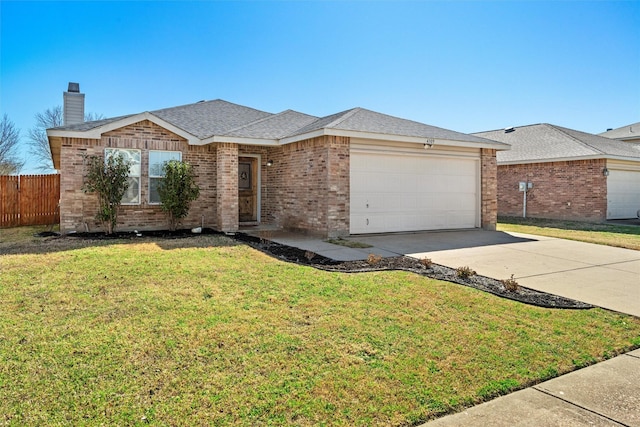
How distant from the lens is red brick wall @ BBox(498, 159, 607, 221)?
17.0 meters

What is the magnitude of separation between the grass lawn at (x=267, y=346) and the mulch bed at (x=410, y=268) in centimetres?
31

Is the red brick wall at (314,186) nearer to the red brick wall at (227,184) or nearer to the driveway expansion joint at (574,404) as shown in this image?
the red brick wall at (227,184)

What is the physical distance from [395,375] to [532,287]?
372cm

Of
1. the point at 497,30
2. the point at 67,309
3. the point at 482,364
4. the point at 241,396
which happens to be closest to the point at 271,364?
the point at 241,396

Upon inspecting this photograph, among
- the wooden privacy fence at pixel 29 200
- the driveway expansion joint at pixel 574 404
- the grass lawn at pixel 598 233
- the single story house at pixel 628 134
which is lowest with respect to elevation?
the driveway expansion joint at pixel 574 404

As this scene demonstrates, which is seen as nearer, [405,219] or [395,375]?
[395,375]

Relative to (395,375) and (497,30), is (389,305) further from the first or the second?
(497,30)

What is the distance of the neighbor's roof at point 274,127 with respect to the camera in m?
11.0

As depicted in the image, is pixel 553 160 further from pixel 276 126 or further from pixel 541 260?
pixel 276 126

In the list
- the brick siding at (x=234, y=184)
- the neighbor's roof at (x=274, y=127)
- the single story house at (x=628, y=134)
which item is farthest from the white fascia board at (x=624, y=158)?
Result: the single story house at (x=628, y=134)

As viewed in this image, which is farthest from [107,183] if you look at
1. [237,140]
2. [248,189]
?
[248,189]

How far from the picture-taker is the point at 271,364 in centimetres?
337

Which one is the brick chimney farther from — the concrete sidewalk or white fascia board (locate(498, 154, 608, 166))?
white fascia board (locate(498, 154, 608, 166))

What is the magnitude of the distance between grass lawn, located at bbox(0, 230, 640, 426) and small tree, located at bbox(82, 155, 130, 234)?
16.4ft
